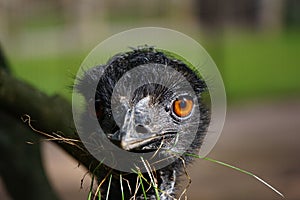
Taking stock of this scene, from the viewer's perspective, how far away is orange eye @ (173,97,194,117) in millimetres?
3348

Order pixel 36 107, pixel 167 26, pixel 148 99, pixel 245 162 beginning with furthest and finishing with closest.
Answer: pixel 167 26 < pixel 245 162 < pixel 36 107 < pixel 148 99

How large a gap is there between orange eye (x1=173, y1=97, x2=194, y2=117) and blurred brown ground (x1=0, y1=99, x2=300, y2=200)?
5.01 metres

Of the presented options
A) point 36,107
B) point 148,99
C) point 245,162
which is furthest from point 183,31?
point 148,99

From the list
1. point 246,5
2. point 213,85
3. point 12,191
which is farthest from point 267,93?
point 213,85

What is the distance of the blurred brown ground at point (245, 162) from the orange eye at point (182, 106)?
16.4ft

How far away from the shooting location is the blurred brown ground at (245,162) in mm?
10492

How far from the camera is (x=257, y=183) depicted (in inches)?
418

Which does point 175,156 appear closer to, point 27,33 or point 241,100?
point 241,100

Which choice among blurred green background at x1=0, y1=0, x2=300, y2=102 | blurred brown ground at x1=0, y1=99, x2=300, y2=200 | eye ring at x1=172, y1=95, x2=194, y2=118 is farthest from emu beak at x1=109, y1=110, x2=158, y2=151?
blurred green background at x1=0, y1=0, x2=300, y2=102

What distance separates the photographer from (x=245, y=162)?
1192 centimetres

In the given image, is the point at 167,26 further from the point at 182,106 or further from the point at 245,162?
the point at 182,106

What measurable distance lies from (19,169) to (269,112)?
11423mm

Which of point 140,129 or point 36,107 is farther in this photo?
point 36,107

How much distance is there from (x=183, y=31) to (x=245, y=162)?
11.6 m
